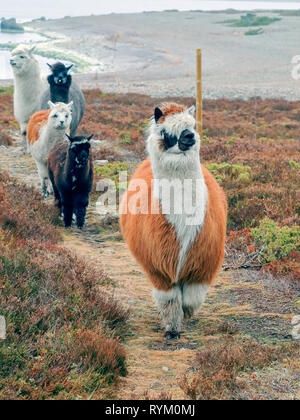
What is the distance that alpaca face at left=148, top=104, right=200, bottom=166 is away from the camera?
403 cm

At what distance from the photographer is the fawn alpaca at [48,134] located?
9102 millimetres

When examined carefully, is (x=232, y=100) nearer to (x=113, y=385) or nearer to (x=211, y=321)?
(x=211, y=321)

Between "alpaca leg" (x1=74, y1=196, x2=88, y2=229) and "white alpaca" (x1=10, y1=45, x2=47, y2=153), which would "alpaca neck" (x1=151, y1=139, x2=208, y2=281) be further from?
"white alpaca" (x1=10, y1=45, x2=47, y2=153)

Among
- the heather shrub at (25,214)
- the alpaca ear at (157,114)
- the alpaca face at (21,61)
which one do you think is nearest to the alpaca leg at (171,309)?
the alpaca ear at (157,114)

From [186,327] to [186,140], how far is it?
197 cm

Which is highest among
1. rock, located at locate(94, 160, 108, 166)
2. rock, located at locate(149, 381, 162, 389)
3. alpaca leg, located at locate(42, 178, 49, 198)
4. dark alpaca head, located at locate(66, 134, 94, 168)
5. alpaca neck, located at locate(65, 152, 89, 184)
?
dark alpaca head, located at locate(66, 134, 94, 168)

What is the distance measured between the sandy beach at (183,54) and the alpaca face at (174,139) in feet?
72.6

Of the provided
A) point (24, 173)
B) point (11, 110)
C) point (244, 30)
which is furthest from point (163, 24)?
point (24, 173)

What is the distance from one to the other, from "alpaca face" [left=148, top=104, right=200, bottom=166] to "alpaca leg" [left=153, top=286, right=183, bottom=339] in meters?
1.24

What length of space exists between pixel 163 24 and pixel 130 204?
6566 centimetres

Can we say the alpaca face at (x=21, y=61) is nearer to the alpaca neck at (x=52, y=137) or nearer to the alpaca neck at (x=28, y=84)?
the alpaca neck at (x=28, y=84)

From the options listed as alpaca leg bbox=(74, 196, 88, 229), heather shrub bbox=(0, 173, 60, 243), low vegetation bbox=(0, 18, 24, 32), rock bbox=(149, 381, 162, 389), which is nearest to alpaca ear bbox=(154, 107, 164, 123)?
rock bbox=(149, 381, 162, 389)

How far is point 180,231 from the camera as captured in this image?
4348mm

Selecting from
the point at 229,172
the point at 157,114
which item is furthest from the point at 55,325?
the point at 229,172
